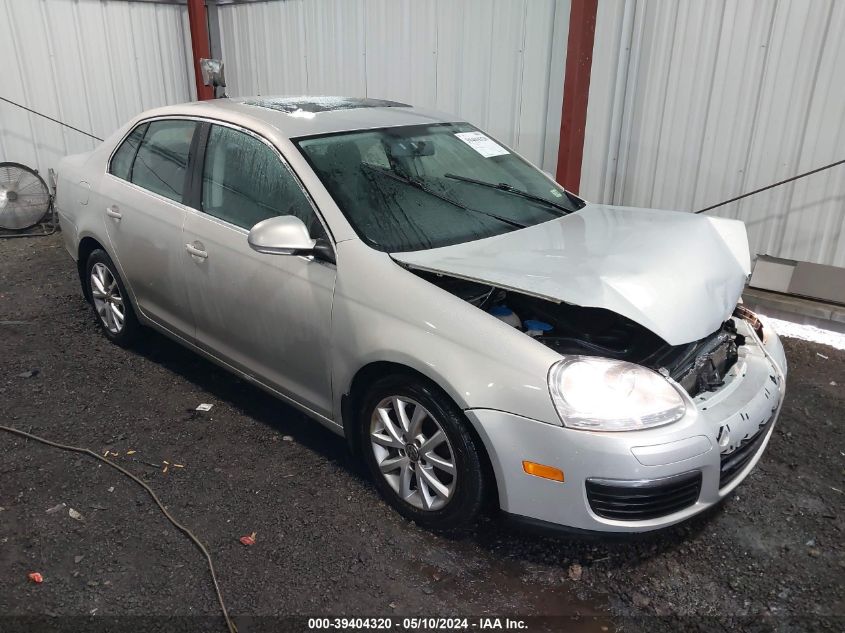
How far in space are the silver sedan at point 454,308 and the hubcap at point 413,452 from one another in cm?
1

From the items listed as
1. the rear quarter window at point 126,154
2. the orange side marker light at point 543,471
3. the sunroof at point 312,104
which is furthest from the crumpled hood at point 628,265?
Answer: the rear quarter window at point 126,154

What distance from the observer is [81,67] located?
321 inches

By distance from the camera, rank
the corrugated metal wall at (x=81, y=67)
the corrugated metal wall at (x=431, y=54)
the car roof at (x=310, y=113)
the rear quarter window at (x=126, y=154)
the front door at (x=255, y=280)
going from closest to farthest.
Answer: the front door at (x=255, y=280) → the car roof at (x=310, y=113) → the rear quarter window at (x=126, y=154) → the corrugated metal wall at (x=431, y=54) → the corrugated metal wall at (x=81, y=67)

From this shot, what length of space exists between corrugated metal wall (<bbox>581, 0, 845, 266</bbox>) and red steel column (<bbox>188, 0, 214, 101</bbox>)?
201 inches

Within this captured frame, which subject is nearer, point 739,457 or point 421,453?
point 739,457

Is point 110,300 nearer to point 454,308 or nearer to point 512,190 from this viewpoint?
point 512,190

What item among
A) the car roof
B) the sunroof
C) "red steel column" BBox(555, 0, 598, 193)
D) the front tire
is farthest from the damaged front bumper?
"red steel column" BBox(555, 0, 598, 193)

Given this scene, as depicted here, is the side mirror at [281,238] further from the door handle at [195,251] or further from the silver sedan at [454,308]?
the door handle at [195,251]

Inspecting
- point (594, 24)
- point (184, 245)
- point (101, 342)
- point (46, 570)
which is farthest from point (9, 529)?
point (594, 24)

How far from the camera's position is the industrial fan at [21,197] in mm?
7590

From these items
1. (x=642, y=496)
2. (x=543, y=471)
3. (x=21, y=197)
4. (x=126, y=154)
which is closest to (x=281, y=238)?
(x=543, y=471)

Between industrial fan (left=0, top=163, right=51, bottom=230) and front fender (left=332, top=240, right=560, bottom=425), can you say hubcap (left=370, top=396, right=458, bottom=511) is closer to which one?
front fender (left=332, top=240, right=560, bottom=425)

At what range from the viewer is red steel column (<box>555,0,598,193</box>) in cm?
519

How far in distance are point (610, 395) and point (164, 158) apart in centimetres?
287
